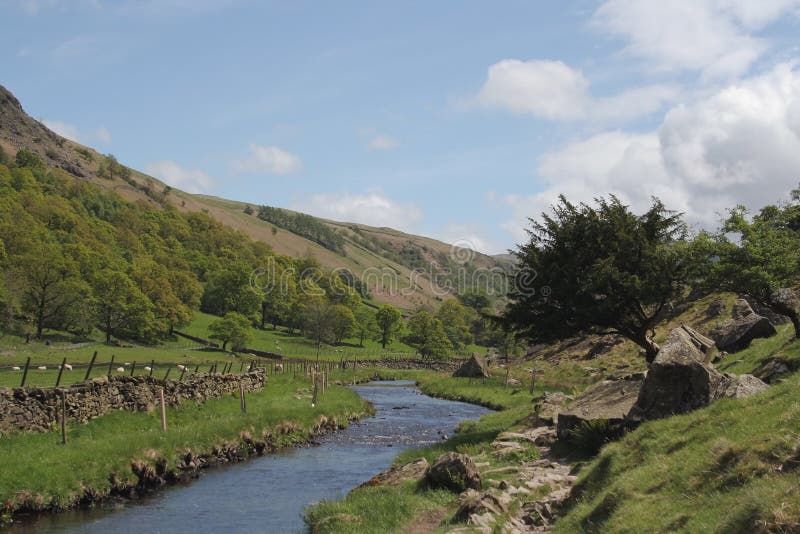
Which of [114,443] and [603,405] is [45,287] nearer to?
[114,443]

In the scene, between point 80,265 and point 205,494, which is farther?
point 80,265

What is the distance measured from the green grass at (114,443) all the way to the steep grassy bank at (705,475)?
1717 centimetres

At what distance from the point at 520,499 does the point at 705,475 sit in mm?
6551

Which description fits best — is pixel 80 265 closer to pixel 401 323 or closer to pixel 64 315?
pixel 64 315

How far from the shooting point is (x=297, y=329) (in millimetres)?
167625

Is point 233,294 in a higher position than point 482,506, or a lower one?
higher

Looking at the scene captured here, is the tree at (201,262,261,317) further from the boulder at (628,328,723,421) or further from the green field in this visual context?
the boulder at (628,328,723,421)

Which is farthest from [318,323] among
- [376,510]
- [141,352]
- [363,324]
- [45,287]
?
[376,510]

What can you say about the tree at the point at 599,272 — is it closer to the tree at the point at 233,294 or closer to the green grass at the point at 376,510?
the green grass at the point at 376,510

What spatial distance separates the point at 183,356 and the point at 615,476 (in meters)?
86.8

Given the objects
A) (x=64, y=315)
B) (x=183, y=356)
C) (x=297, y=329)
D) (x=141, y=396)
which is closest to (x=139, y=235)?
(x=297, y=329)

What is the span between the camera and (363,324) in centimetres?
16862

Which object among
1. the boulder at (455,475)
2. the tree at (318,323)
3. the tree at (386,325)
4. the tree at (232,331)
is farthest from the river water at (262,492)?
the tree at (386,325)

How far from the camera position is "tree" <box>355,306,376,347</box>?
6467 inches
